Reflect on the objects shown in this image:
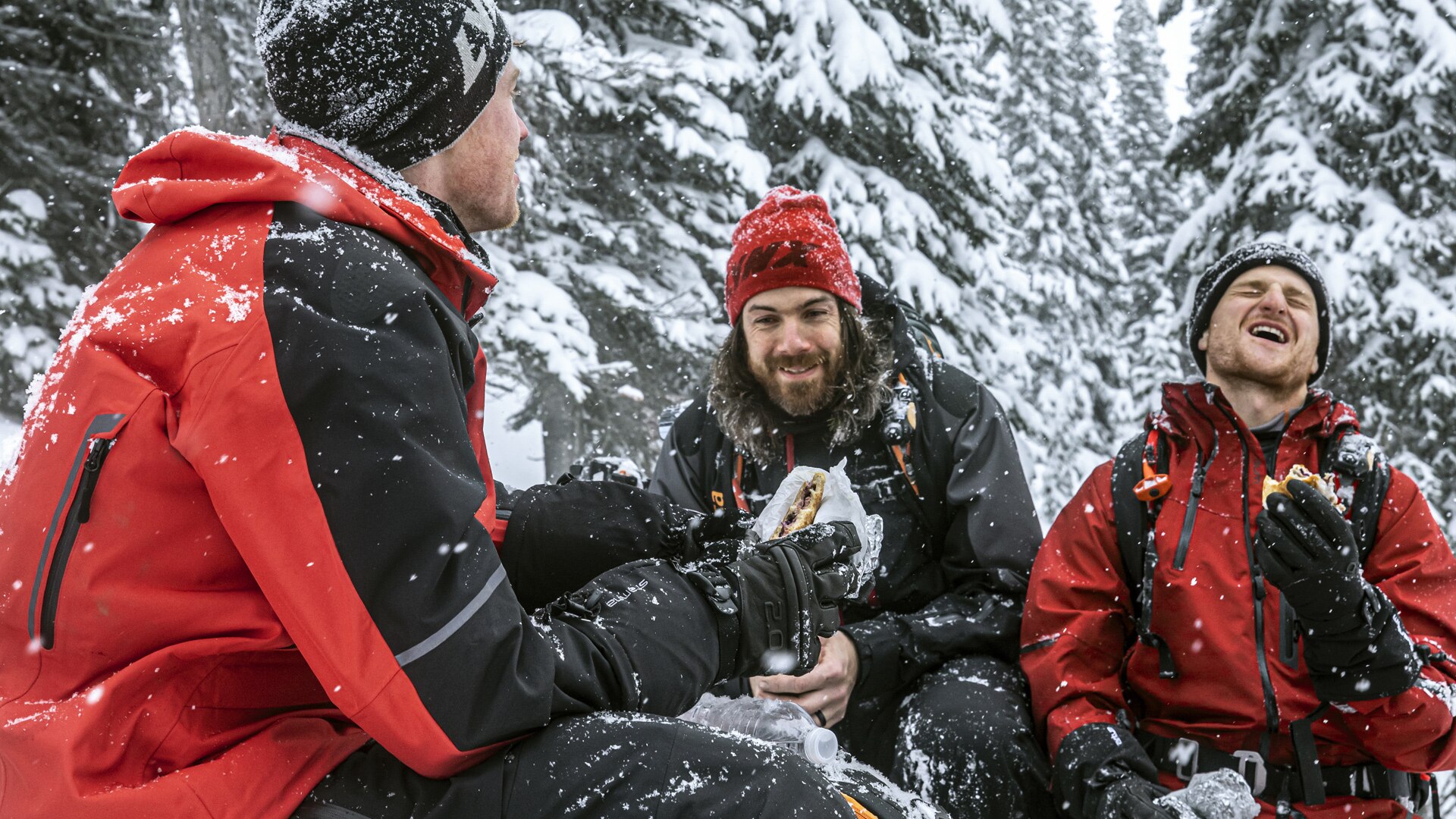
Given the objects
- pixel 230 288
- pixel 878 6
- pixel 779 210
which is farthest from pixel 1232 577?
pixel 878 6

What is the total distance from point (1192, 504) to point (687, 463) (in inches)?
79.1

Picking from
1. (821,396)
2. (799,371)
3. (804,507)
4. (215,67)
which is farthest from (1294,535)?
(215,67)

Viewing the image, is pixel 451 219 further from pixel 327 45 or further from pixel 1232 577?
pixel 1232 577

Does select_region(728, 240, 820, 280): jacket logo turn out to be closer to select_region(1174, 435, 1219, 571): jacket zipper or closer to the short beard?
the short beard

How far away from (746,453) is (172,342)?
271 centimetres

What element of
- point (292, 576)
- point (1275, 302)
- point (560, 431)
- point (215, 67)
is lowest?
point (560, 431)

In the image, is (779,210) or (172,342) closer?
(172,342)

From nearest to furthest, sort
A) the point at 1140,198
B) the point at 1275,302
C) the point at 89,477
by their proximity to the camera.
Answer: the point at 89,477, the point at 1275,302, the point at 1140,198

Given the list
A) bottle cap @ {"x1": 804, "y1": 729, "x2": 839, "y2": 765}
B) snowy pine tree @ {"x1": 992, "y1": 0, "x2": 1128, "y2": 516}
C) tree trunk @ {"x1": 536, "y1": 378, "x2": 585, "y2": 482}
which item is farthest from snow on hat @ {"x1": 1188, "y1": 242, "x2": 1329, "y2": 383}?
snowy pine tree @ {"x1": 992, "y1": 0, "x2": 1128, "y2": 516}

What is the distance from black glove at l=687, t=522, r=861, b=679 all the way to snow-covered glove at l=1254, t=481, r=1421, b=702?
1391 mm

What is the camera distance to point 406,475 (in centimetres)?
154

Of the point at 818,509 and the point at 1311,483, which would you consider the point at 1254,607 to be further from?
the point at 818,509

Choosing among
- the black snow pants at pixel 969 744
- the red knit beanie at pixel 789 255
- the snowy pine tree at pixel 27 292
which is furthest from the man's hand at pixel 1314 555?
the snowy pine tree at pixel 27 292

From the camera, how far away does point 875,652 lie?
339cm
